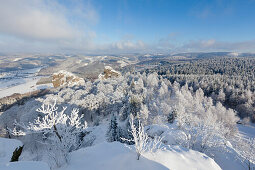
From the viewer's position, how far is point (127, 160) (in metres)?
7.89

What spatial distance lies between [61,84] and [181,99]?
83.3 m

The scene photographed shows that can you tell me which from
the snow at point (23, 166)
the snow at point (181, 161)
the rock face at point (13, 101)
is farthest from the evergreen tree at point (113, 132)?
the rock face at point (13, 101)

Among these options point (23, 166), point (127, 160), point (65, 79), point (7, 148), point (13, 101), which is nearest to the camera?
point (23, 166)

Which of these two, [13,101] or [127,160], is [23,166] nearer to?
[127,160]

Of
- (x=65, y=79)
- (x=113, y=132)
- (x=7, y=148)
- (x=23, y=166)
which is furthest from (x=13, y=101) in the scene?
(x=23, y=166)

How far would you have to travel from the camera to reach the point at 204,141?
14.9 meters

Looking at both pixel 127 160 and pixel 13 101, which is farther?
pixel 13 101

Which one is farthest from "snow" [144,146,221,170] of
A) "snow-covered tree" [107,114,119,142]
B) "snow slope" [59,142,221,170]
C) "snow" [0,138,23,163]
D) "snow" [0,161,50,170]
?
"snow-covered tree" [107,114,119,142]

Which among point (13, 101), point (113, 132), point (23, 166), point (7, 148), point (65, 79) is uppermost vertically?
point (23, 166)

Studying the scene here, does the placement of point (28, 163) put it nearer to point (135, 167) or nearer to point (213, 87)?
point (135, 167)

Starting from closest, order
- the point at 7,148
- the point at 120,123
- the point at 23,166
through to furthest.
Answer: the point at 23,166, the point at 7,148, the point at 120,123

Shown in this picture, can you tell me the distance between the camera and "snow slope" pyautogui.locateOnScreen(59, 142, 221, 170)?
24.6ft

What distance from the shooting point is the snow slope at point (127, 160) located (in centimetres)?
749

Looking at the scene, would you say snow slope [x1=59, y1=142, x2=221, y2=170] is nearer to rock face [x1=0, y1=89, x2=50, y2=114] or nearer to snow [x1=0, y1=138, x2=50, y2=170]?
snow [x1=0, y1=138, x2=50, y2=170]
